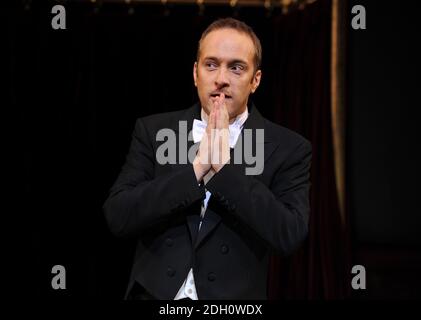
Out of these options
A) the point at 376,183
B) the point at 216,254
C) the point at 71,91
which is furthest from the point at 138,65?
the point at 216,254

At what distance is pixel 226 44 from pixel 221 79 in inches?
4.1

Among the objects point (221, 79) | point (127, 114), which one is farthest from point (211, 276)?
point (127, 114)

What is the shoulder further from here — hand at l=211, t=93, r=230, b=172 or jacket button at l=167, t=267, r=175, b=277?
jacket button at l=167, t=267, r=175, b=277

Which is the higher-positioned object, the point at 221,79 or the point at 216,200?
the point at 221,79

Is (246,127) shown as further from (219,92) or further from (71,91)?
(71,91)

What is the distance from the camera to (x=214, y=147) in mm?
1774

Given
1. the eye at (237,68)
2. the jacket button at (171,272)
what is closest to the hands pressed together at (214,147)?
the eye at (237,68)

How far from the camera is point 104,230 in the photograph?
3984 mm

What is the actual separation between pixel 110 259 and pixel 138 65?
123cm

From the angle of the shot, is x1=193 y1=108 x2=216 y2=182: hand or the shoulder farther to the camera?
the shoulder

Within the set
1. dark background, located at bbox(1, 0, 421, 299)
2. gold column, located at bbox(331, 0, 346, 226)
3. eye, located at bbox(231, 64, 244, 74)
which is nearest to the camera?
eye, located at bbox(231, 64, 244, 74)

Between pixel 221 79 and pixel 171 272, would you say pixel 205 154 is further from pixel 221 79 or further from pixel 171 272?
pixel 171 272

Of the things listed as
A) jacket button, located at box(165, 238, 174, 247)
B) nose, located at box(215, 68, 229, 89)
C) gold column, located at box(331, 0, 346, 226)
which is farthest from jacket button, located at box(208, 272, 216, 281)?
gold column, located at box(331, 0, 346, 226)

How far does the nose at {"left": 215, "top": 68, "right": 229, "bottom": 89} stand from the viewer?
1.84 metres
